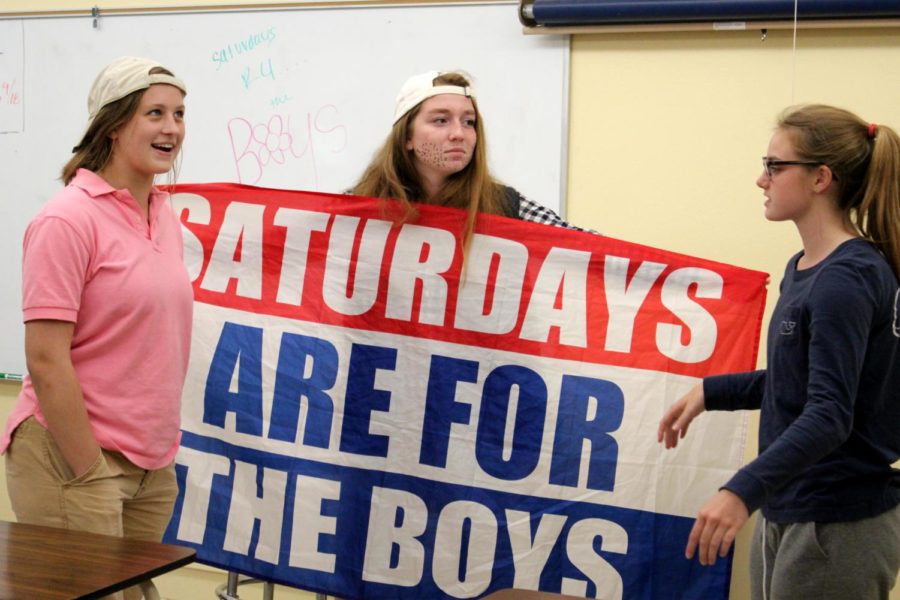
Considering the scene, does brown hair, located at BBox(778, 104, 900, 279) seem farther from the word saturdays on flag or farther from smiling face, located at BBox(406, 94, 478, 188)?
smiling face, located at BBox(406, 94, 478, 188)

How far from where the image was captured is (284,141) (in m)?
3.32

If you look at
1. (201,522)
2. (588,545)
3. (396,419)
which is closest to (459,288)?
(396,419)

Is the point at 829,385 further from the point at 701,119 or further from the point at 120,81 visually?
the point at 701,119

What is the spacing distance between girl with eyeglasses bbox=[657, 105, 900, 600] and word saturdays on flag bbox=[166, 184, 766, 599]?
70cm

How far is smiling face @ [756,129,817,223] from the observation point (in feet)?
5.61

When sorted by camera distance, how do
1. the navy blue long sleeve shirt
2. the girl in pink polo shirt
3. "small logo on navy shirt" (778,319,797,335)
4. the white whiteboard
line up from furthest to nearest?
the white whiteboard
the girl in pink polo shirt
"small logo on navy shirt" (778,319,797,335)
the navy blue long sleeve shirt

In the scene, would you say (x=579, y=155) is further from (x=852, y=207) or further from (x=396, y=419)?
(x=852, y=207)

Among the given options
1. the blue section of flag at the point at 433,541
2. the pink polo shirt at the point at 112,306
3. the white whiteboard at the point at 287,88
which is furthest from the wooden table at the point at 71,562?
the white whiteboard at the point at 287,88

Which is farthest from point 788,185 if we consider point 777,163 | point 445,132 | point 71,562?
point 71,562

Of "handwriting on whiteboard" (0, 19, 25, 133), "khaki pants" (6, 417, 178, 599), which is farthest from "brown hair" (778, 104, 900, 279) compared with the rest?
"handwriting on whiteboard" (0, 19, 25, 133)

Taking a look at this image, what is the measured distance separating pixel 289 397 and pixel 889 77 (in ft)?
6.04

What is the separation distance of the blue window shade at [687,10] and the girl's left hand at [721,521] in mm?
1690

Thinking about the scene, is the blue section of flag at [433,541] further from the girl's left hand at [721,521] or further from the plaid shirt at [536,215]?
the girl's left hand at [721,521]

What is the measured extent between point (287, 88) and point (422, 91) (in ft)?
3.37
